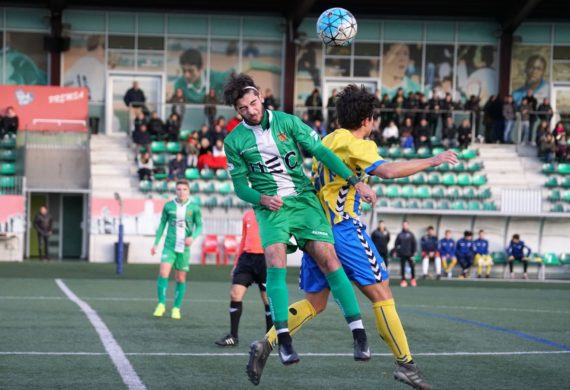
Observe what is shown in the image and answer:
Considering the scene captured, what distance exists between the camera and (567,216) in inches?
1125

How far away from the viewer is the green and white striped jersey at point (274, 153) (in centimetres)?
746

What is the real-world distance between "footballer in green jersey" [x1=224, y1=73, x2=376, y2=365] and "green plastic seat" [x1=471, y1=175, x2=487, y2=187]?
23953mm

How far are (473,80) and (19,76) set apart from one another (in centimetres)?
1617

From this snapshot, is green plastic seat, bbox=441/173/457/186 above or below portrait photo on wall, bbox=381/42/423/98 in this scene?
below

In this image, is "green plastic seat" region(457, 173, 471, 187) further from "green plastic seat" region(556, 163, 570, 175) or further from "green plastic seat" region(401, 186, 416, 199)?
"green plastic seat" region(556, 163, 570, 175)

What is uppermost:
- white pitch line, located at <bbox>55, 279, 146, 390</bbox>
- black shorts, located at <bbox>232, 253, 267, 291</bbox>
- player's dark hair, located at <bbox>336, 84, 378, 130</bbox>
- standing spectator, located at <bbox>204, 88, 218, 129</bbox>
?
standing spectator, located at <bbox>204, 88, 218, 129</bbox>

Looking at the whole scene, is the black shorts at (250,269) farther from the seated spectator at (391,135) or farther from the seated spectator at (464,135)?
the seated spectator at (464,135)

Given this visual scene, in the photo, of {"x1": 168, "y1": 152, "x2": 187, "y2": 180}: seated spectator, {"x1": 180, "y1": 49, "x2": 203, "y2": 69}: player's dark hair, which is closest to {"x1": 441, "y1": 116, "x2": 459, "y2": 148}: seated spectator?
{"x1": 168, "y1": 152, "x2": 187, "y2": 180}: seated spectator

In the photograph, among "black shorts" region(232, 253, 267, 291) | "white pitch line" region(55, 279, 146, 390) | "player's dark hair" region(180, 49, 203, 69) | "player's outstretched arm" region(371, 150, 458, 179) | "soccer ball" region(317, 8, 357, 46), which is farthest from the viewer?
"player's dark hair" region(180, 49, 203, 69)

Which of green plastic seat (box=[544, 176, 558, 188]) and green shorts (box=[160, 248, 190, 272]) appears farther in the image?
green plastic seat (box=[544, 176, 558, 188])

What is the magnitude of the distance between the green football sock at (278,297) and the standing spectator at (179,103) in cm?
2708

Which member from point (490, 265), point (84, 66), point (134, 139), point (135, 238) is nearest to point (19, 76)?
point (84, 66)

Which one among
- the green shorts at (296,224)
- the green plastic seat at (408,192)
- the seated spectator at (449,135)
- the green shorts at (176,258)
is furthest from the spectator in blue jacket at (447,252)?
the green shorts at (296,224)

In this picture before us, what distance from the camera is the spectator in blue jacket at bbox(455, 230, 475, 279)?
2773 cm
